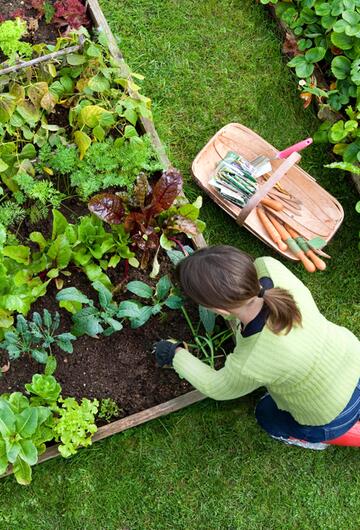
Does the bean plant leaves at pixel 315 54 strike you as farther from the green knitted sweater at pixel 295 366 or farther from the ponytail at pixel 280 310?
the ponytail at pixel 280 310

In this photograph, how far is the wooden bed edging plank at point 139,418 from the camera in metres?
3.33

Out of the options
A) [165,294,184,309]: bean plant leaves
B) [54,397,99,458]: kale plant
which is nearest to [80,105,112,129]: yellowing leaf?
[165,294,184,309]: bean plant leaves

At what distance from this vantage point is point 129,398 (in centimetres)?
343

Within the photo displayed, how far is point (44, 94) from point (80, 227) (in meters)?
0.72

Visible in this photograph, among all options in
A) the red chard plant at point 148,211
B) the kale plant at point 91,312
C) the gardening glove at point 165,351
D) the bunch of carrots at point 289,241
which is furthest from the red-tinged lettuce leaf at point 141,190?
the bunch of carrots at point 289,241

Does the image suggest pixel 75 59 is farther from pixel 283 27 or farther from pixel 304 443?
pixel 304 443

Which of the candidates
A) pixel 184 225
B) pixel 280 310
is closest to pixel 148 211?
pixel 184 225

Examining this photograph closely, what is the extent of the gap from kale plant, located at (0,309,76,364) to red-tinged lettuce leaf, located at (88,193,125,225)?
51 cm

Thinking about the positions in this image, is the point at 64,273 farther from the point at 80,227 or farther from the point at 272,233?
the point at 272,233

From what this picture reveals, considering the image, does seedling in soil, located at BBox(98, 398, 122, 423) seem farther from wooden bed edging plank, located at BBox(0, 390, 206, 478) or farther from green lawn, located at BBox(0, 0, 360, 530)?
green lawn, located at BBox(0, 0, 360, 530)

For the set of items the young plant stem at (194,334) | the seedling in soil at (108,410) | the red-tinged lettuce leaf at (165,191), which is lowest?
the seedling in soil at (108,410)

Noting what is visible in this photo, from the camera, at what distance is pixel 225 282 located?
99.4 inches

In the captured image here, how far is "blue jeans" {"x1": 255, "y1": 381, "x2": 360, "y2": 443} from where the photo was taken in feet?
10.6

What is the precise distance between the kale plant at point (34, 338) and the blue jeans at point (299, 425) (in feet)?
3.41
